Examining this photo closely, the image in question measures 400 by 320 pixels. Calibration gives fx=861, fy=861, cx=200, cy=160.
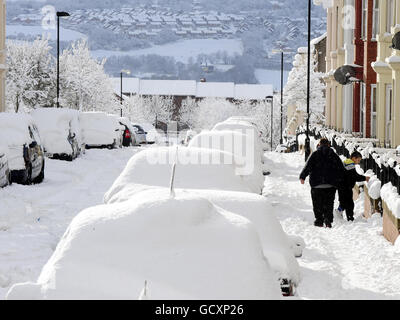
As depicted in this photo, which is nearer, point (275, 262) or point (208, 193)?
point (275, 262)

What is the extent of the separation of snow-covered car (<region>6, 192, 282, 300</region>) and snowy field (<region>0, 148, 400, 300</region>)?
360cm

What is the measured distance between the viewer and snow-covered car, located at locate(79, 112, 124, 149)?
37.0 metres

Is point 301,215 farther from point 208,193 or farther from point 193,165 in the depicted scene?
point 208,193

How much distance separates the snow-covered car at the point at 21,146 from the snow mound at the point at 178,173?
8.44 m

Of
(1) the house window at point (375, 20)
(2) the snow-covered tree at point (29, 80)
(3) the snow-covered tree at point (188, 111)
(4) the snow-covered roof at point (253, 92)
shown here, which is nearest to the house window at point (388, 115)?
(1) the house window at point (375, 20)

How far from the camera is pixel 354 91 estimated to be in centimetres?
2931

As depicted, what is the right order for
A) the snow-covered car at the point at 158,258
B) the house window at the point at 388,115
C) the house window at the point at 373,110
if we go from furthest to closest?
the house window at the point at 373,110
the house window at the point at 388,115
the snow-covered car at the point at 158,258

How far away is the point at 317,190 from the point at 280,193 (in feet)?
17.9

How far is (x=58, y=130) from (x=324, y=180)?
47.6ft

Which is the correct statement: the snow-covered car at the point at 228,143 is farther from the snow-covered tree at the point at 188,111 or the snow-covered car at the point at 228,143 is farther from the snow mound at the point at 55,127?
the snow-covered tree at the point at 188,111

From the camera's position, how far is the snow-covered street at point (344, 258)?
9.81 metres

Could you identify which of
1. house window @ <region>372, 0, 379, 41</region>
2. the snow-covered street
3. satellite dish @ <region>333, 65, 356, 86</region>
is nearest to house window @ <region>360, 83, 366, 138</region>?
satellite dish @ <region>333, 65, 356, 86</region>

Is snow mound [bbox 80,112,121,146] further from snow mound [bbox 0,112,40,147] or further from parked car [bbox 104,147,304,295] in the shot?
parked car [bbox 104,147,304,295]
